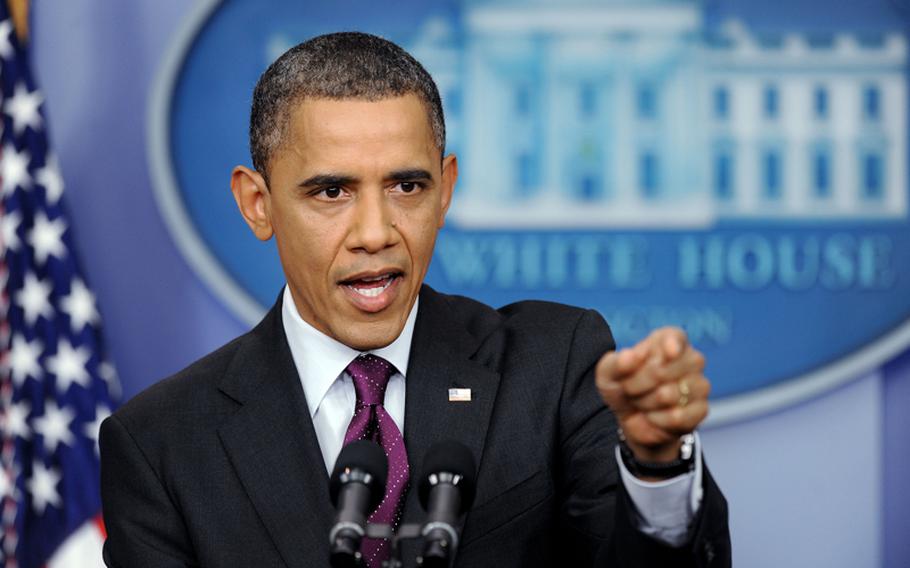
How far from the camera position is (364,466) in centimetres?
139

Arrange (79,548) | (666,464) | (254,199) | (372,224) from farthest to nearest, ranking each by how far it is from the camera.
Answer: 1. (79,548)
2. (254,199)
3. (372,224)
4. (666,464)

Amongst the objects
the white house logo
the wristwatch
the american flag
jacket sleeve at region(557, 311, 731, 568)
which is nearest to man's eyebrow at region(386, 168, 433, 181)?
jacket sleeve at region(557, 311, 731, 568)

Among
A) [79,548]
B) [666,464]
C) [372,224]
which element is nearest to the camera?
[666,464]

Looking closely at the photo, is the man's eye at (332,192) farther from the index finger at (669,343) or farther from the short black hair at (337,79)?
the index finger at (669,343)

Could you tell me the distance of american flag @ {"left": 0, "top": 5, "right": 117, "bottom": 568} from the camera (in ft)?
11.2

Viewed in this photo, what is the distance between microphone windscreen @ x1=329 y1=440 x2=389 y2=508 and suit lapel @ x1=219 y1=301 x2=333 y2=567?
565 mm

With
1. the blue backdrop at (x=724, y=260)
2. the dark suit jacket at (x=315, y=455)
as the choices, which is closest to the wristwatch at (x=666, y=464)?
the dark suit jacket at (x=315, y=455)

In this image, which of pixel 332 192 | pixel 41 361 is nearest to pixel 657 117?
pixel 332 192

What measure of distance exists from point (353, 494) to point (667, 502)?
452 millimetres

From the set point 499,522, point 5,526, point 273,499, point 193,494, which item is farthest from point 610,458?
point 5,526

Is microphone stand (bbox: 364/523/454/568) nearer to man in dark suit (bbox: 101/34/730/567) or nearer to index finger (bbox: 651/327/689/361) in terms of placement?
index finger (bbox: 651/327/689/361)

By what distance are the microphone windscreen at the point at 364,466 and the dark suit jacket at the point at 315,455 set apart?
21.5 inches

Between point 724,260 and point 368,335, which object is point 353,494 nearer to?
point 368,335

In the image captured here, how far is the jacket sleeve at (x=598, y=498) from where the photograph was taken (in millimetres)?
1600
